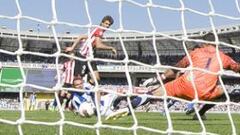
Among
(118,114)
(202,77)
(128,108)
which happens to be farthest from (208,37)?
(118,114)

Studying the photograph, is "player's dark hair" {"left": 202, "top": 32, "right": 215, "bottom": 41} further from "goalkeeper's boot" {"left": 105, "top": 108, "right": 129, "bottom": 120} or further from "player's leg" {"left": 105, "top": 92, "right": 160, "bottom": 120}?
"goalkeeper's boot" {"left": 105, "top": 108, "right": 129, "bottom": 120}

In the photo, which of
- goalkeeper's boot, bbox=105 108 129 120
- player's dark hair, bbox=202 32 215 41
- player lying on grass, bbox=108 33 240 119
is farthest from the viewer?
goalkeeper's boot, bbox=105 108 129 120

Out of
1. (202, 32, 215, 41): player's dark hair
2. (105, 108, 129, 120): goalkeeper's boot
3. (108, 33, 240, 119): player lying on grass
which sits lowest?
(105, 108, 129, 120): goalkeeper's boot

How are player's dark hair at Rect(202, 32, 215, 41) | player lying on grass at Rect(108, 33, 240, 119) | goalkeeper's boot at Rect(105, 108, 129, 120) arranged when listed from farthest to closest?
goalkeeper's boot at Rect(105, 108, 129, 120), player lying on grass at Rect(108, 33, 240, 119), player's dark hair at Rect(202, 32, 215, 41)

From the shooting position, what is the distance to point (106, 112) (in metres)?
7.97

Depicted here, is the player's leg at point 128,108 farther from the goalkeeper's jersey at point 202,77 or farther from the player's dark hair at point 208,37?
the player's dark hair at point 208,37

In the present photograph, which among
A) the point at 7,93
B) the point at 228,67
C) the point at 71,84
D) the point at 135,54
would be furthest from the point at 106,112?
the point at 135,54

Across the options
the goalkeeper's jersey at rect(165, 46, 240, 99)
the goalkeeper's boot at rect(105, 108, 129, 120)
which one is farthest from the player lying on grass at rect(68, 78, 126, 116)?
the goalkeeper's jersey at rect(165, 46, 240, 99)

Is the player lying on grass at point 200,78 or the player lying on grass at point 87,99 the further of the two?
the player lying on grass at point 87,99

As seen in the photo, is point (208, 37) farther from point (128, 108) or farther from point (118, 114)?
point (118, 114)

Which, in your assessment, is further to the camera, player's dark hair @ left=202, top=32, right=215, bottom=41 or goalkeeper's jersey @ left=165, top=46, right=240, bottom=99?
goalkeeper's jersey @ left=165, top=46, right=240, bottom=99

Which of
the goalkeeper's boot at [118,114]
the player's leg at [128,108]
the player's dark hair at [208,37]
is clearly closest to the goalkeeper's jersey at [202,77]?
the player's dark hair at [208,37]

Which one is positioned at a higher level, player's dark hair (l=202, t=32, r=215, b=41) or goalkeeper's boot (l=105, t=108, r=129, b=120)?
player's dark hair (l=202, t=32, r=215, b=41)

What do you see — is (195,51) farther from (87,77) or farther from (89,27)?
(89,27)
